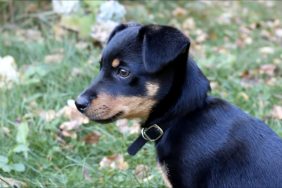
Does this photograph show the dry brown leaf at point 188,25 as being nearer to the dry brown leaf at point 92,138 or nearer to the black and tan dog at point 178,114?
the dry brown leaf at point 92,138

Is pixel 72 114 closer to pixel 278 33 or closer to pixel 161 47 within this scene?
pixel 161 47

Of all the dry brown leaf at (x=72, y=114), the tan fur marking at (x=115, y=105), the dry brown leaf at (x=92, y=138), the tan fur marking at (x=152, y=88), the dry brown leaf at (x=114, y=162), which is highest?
the tan fur marking at (x=152, y=88)

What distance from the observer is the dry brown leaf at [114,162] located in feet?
13.3

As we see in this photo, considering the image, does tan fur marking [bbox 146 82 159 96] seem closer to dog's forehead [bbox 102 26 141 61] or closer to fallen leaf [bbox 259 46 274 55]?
dog's forehead [bbox 102 26 141 61]

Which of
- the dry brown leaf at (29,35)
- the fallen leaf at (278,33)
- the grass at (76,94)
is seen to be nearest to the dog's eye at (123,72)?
the grass at (76,94)

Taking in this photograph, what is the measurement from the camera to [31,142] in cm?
426

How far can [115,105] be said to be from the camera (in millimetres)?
3174

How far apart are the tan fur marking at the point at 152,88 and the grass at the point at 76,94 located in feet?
3.06

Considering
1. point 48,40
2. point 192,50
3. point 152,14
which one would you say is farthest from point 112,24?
point 152,14

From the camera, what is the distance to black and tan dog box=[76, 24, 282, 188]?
119 inches

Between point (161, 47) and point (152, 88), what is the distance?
267 millimetres

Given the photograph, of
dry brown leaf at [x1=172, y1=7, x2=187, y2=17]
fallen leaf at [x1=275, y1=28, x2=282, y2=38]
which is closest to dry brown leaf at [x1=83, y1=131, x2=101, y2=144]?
dry brown leaf at [x1=172, y1=7, x2=187, y2=17]

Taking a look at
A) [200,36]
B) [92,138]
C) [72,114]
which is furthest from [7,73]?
[200,36]

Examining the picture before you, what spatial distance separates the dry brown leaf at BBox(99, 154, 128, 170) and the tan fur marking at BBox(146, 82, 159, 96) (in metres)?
1.06
